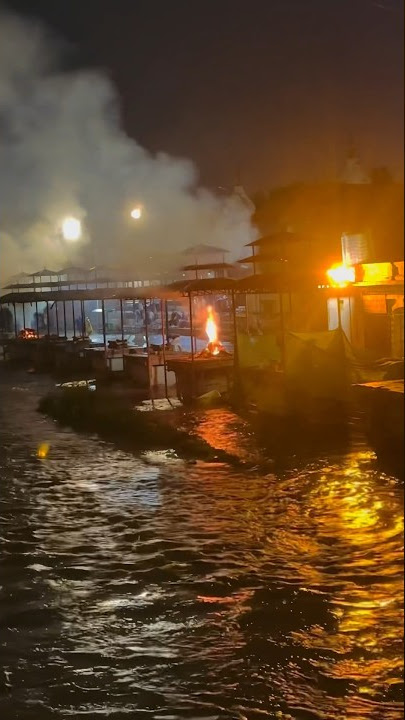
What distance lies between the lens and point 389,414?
38.4 inches

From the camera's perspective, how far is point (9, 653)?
12.3 ft

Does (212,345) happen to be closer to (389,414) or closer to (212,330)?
(212,330)

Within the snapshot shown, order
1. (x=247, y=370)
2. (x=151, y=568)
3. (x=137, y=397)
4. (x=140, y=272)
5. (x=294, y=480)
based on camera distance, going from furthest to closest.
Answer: (x=140, y=272), (x=137, y=397), (x=247, y=370), (x=294, y=480), (x=151, y=568)

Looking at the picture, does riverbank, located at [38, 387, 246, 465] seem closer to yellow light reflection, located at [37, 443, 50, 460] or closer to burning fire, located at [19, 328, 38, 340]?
yellow light reflection, located at [37, 443, 50, 460]

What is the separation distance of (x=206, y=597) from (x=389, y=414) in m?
3.67

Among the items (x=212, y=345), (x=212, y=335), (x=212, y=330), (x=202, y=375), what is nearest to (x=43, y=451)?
(x=202, y=375)

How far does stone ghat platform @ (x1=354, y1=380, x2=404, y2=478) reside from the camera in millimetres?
919

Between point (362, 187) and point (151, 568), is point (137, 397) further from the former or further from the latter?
point (362, 187)

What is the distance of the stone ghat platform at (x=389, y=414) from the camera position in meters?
0.92

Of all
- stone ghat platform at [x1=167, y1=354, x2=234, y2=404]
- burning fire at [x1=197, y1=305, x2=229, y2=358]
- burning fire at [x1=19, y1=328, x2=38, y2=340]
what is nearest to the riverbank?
stone ghat platform at [x1=167, y1=354, x2=234, y2=404]

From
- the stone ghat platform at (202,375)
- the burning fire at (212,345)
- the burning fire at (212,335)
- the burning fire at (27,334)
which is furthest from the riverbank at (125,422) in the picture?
the burning fire at (27,334)

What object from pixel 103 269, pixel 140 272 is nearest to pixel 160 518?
pixel 140 272

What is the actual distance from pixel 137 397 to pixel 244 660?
34.5 ft

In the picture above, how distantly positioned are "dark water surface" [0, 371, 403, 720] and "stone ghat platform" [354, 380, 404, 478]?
64 mm
